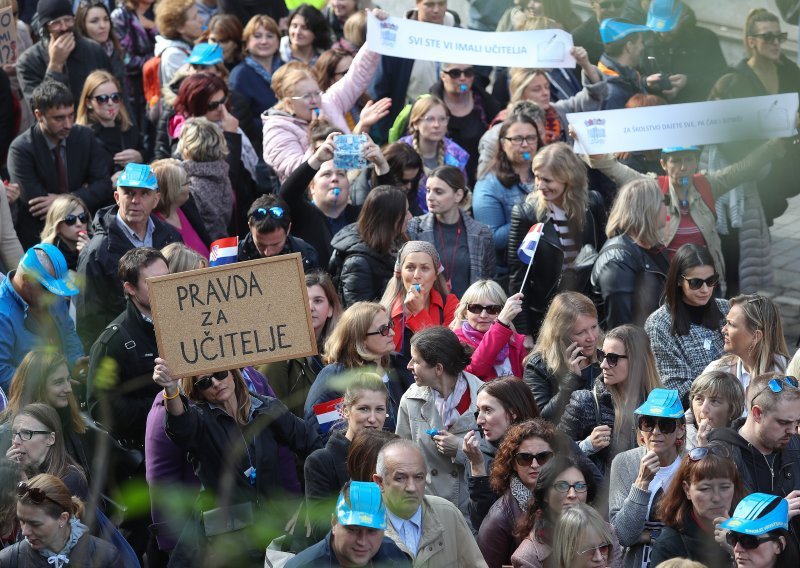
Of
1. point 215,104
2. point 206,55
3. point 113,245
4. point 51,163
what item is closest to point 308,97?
point 215,104

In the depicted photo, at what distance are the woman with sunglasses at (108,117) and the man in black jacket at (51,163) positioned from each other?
218mm

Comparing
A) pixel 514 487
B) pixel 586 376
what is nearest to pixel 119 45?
pixel 586 376

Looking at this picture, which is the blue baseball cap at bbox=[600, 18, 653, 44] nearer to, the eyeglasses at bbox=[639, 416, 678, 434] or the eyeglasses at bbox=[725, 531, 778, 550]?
the eyeglasses at bbox=[725, 531, 778, 550]

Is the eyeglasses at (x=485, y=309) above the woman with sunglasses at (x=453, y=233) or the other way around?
the other way around

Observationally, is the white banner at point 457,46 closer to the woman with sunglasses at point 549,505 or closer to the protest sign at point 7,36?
the protest sign at point 7,36

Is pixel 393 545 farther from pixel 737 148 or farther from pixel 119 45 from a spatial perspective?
pixel 119 45

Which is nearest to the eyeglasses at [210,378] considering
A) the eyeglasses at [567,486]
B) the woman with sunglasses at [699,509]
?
the eyeglasses at [567,486]

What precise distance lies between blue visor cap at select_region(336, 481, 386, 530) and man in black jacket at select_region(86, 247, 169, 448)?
1.99 metres

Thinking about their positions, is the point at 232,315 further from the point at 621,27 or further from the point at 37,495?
the point at 621,27

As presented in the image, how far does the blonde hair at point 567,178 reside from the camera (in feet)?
23.7

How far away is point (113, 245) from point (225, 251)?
63 centimetres

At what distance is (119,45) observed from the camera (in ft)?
33.5

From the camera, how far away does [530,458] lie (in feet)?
15.6

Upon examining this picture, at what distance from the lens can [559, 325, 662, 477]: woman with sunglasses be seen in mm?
5441
